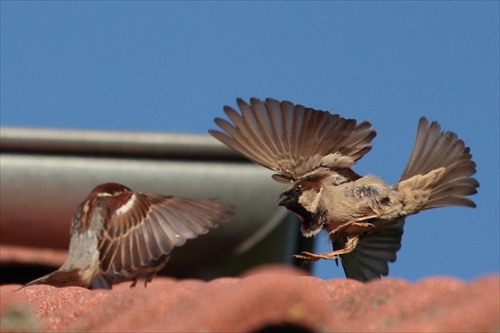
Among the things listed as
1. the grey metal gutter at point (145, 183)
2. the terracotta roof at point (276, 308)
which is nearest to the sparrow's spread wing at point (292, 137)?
the grey metal gutter at point (145, 183)

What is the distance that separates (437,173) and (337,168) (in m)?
0.36

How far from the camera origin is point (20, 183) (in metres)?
4.82

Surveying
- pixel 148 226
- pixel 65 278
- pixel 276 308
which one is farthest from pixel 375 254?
pixel 276 308

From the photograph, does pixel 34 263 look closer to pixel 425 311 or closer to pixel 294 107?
pixel 294 107

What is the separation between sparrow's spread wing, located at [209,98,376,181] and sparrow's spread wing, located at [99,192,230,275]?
38 centimetres

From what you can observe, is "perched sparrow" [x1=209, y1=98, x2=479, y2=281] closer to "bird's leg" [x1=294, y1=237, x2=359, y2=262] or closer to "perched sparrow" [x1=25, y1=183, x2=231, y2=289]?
"bird's leg" [x1=294, y1=237, x2=359, y2=262]

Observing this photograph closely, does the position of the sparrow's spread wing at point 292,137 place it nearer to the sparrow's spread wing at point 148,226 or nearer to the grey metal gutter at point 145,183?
the grey metal gutter at point 145,183

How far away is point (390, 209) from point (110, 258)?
1105 millimetres

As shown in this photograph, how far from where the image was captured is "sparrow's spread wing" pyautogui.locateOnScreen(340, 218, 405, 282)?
4.87 meters

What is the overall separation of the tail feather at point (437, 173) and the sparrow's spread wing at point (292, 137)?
0.19 metres

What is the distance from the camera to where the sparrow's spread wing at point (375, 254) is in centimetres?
487

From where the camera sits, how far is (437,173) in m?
4.50

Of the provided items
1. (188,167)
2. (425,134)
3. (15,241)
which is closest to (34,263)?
(15,241)

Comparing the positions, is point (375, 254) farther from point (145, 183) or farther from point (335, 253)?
point (145, 183)
